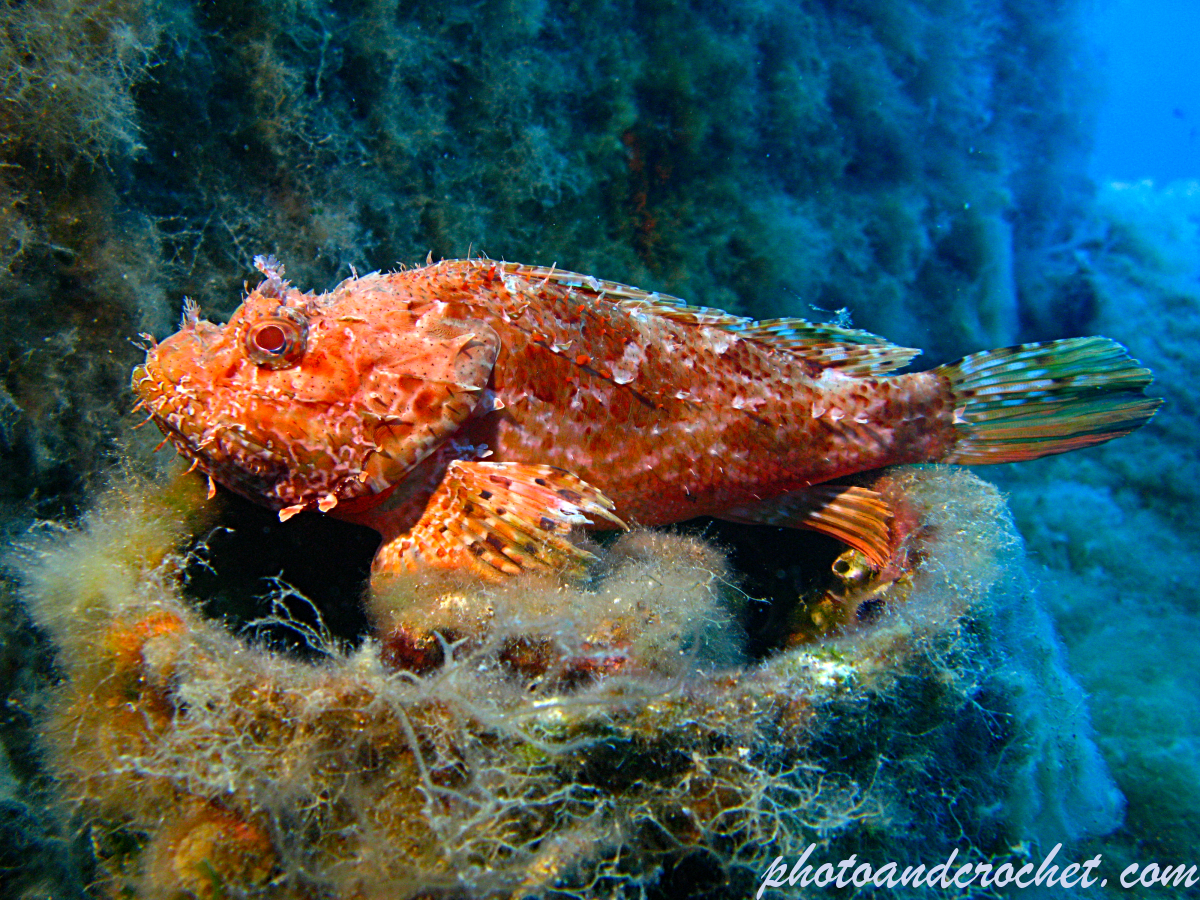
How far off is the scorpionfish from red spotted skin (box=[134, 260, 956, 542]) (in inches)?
0.4

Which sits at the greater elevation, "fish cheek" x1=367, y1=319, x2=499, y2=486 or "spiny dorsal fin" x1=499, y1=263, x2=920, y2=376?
"spiny dorsal fin" x1=499, y1=263, x2=920, y2=376

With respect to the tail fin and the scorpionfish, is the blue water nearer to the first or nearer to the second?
the tail fin

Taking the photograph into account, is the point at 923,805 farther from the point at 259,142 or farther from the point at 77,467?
the point at 259,142

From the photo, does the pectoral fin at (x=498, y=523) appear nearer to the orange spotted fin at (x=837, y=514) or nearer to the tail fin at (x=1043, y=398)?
the orange spotted fin at (x=837, y=514)

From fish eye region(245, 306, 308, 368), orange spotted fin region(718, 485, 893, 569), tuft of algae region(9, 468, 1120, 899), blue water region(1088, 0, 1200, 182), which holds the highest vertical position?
blue water region(1088, 0, 1200, 182)

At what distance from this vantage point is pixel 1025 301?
11.6 metres

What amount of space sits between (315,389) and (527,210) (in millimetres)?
3802

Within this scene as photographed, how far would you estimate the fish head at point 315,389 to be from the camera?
2648 mm

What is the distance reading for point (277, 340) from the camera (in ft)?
8.95

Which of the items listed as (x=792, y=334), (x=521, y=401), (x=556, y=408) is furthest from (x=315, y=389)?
(x=792, y=334)

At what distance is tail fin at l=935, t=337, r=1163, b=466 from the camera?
11.3 feet

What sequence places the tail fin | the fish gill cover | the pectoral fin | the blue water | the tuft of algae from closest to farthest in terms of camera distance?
the tuft of algae < the fish gill cover < the pectoral fin < the tail fin < the blue water

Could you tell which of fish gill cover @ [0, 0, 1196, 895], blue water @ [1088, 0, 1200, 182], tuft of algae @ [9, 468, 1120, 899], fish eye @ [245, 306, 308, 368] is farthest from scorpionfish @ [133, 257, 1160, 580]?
blue water @ [1088, 0, 1200, 182]

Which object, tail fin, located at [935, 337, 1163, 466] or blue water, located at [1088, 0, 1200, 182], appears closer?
tail fin, located at [935, 337, 1163, 466]
